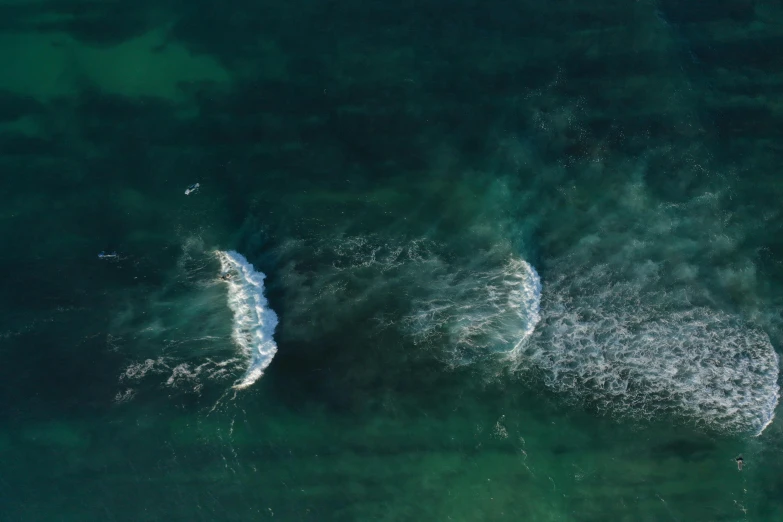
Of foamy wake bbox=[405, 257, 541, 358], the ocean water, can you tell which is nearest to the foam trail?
the ocean water

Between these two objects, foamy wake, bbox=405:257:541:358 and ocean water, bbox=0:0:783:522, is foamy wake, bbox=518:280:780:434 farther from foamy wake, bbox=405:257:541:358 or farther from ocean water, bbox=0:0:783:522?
foamy wake, bbox=405:257:541:358

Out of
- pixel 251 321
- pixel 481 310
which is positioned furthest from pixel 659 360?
pixel 251 321

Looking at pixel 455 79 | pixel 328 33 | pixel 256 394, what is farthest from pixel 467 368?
pixel 328 33

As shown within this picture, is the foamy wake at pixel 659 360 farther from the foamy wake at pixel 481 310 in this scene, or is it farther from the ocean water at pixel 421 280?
the foamy wake at pixel 481 310

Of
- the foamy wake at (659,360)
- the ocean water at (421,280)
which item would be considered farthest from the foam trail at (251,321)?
the foamy wake at (659,360)

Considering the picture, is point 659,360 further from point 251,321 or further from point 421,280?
point 251,321
